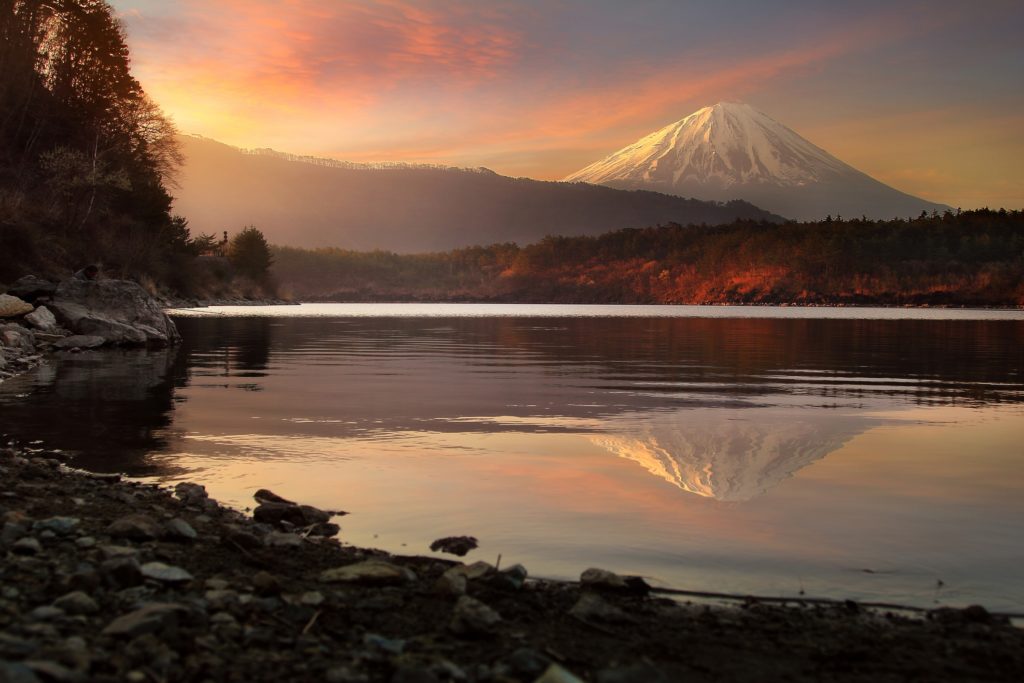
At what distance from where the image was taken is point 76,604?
496cm

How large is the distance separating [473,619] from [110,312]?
30.7 m

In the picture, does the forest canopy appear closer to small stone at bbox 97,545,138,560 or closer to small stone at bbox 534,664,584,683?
small stone at bbox 97,545,138,560

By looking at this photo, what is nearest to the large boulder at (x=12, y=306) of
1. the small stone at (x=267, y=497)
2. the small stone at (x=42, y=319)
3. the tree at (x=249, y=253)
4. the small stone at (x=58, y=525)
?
the small stone at (x=42, y=319)

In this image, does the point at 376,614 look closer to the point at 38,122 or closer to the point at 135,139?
the point at 38,122

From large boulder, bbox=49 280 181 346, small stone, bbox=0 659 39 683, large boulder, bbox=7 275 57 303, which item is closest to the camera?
small stone, bbox=0 659 39 683

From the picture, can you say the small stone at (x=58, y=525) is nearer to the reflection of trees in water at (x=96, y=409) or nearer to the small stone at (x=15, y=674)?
the small stone at (x=15, y=674)

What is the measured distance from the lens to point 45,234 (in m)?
50.9

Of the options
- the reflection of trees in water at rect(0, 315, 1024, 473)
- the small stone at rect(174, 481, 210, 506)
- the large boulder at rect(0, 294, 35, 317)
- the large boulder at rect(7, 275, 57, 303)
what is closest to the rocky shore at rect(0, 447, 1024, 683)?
the small stone at rect(174, 481, 210, 506)

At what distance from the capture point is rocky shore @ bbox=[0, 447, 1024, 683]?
449 cm

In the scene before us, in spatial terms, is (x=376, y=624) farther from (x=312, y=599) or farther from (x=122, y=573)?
(x=122, y=573)

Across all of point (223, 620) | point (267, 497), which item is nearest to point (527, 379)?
point (267, 497)

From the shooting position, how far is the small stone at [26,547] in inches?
235

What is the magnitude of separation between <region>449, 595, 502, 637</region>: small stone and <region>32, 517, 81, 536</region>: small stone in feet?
10.3

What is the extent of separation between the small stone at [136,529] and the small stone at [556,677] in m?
3.66
